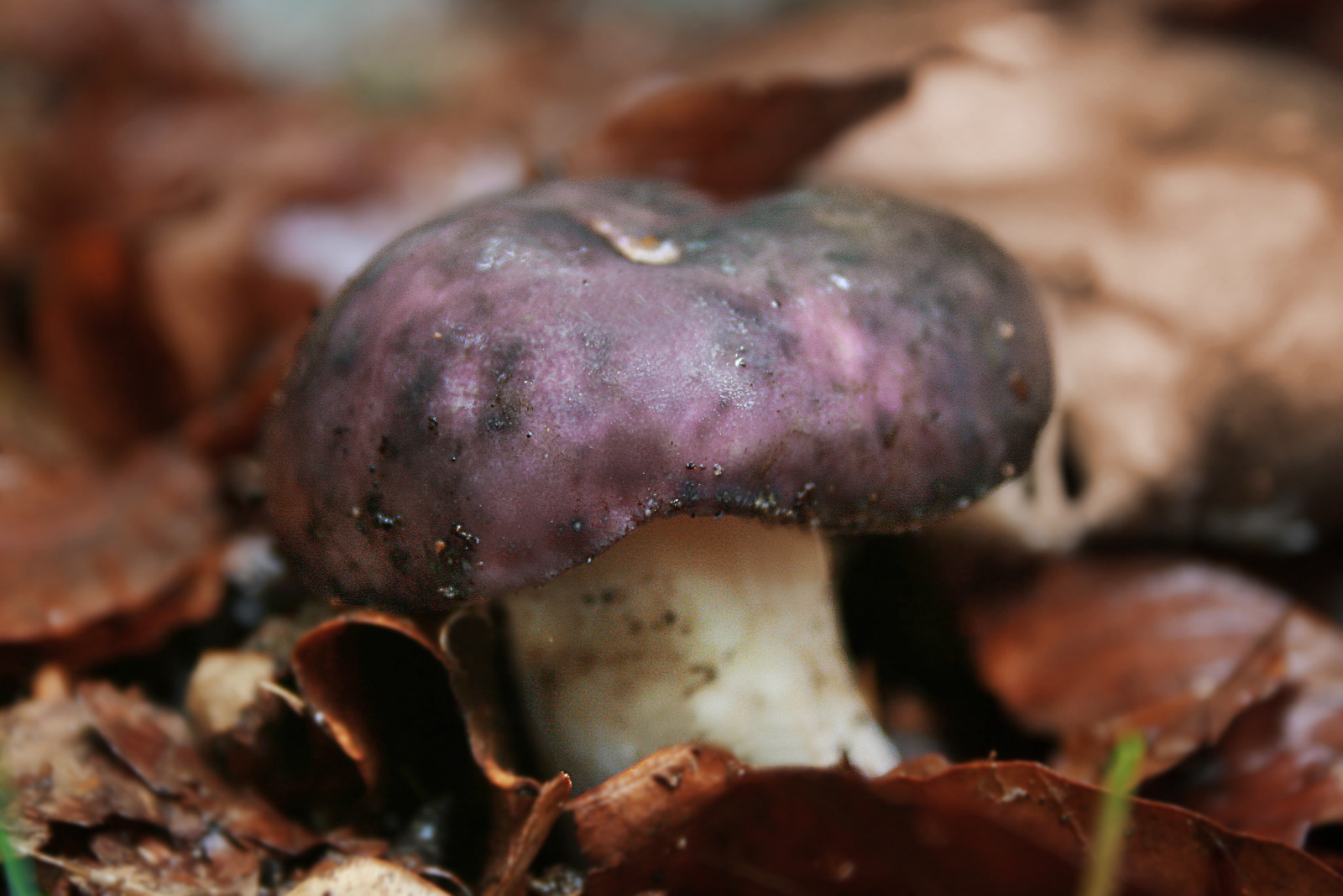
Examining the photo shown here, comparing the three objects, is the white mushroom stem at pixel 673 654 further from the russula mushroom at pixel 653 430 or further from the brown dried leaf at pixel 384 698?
the brown dried leaf at pixel 384 698

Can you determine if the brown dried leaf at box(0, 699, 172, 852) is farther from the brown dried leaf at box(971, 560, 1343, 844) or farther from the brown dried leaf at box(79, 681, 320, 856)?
the brown dried leaf at box(971, 560, 1343, 844)

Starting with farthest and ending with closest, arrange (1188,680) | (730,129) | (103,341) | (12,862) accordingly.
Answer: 1. (103,341)
2. (730,129)
3. (1188,680)
4. (12,862)

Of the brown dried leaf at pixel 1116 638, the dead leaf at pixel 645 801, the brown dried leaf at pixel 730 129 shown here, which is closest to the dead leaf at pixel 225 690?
the dead leaf at pixel 645 801

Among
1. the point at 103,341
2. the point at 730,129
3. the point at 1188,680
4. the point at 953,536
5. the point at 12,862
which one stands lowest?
the point at 1188,680

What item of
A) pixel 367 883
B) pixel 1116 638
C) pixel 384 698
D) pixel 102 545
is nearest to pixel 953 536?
pixel 1116 638

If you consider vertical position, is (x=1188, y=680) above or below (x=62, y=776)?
below

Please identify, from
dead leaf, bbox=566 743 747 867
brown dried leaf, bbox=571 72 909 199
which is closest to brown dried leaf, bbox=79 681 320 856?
dead leaf, bbox=566 743 747 867

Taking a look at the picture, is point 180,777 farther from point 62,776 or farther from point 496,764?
point 496,764
